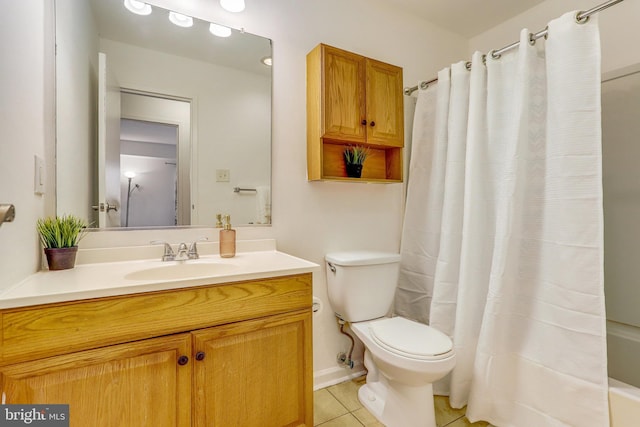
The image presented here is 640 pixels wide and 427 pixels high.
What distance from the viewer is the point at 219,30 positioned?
1.57 m

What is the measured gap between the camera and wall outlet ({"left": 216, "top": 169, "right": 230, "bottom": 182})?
1.59 meters

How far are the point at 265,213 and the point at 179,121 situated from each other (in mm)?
623

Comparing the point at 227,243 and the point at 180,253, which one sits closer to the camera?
the point at 180,253

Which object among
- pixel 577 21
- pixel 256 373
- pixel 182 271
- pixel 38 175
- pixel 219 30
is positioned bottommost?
pixel 256 373

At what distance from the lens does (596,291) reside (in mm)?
1204

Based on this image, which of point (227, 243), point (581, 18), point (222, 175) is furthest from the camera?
point (222, 175)

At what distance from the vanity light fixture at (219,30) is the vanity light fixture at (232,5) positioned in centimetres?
9

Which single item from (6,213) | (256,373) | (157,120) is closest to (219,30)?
(157,120)

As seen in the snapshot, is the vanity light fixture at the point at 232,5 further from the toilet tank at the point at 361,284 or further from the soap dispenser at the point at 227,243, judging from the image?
the toilet tank at the point at 361,284

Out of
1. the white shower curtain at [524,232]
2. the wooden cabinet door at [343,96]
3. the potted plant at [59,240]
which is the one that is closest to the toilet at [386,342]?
the white shower curtain at [524,232]

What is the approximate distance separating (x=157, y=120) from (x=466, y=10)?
2122 mm

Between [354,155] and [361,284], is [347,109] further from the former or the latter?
[361,284]

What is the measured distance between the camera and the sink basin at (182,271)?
123cm

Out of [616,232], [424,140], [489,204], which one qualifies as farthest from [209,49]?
[616,232]
